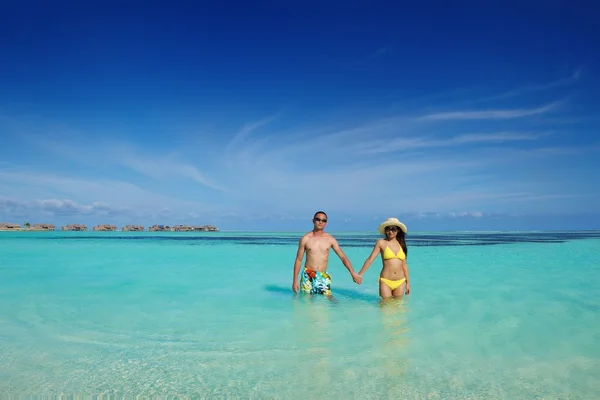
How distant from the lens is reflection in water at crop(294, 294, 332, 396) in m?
4.23

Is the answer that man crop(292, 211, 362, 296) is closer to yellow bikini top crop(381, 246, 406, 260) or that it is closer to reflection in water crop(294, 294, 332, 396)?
reflection in water crop(294, 294, 332, 396)

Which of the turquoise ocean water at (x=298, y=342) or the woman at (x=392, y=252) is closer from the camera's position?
the turquoise ocean water at (x=298, y=342)

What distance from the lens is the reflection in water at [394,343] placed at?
14.0ft

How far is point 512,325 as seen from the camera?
6.55 metres

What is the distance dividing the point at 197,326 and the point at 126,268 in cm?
997

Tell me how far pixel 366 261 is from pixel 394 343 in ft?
6.81

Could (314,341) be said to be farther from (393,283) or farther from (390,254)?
(393,283)

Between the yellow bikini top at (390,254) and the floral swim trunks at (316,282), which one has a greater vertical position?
the yellow bikini top at (390,254)

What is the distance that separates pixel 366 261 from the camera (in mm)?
7375

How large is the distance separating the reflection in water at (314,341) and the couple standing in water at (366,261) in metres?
0.37

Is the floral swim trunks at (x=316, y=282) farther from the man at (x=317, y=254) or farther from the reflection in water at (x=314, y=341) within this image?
the reflection in water at (x=314, y=341)

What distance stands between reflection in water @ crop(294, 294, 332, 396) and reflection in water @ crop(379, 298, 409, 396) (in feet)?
2.02

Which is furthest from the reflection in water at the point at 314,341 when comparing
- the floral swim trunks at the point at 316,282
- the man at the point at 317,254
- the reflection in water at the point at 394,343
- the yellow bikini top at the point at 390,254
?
the yellow bikini top at the point at 390,254

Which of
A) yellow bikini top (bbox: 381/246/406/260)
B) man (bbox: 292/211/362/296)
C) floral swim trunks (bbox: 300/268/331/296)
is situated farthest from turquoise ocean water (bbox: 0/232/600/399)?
yellow bikini top (bbox: 381/246/406/260)
